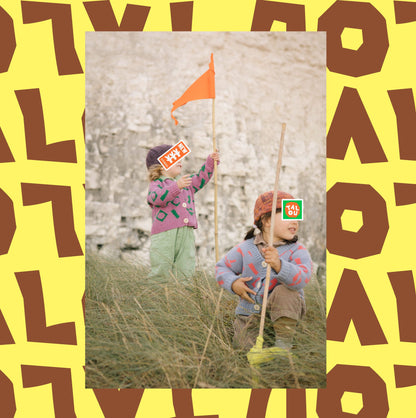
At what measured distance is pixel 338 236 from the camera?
152 inches

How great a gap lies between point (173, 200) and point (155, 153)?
0.35 m

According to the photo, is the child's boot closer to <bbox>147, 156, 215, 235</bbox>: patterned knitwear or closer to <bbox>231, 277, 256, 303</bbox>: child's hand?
<bbox>231, 277, 256, 303</bbox>: child's hand

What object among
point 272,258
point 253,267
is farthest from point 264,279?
point 272,258

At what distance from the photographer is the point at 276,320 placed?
3652mm

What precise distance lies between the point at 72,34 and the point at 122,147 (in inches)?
36.2

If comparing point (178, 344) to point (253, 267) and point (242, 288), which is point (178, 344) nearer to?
point (242, 288)

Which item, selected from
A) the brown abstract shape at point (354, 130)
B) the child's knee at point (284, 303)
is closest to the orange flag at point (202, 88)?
the brown abstract shape at point (354, 130)

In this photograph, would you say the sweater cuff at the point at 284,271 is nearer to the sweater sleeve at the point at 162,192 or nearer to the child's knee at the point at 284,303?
the child's knee at the point at 284,303

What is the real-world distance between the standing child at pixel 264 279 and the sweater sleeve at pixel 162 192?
2.45ft

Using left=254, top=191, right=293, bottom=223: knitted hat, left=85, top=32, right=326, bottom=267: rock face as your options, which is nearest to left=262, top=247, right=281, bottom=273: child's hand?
left=254, top=191, right=293, bottom=223: knitted hat

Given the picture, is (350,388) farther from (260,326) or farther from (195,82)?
(195,82)

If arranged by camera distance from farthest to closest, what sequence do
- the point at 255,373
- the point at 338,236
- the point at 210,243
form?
the point at 210,243 → the point at 338,236 → the point at 255,373

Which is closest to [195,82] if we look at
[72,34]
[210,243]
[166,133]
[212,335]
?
[166,133]

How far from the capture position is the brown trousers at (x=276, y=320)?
11.9ft
